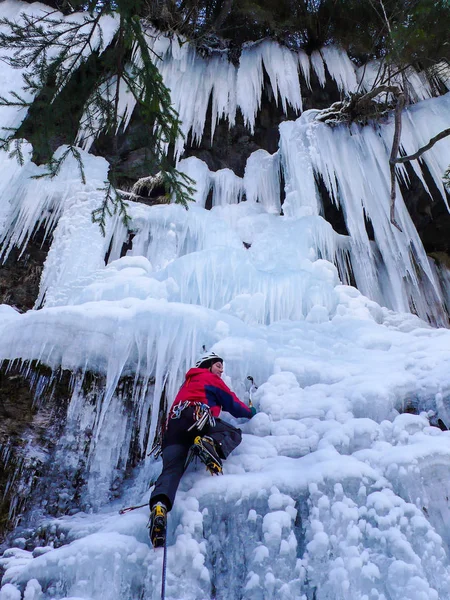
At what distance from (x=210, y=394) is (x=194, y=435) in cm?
35

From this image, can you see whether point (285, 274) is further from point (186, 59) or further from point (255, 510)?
point (186, 59)

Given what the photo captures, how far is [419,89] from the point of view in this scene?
8.34m

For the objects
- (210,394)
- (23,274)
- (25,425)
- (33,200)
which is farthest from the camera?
(23,274)

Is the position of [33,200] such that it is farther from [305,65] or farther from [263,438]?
[305,65]

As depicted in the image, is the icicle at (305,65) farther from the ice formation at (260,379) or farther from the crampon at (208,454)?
the crampon at (208,454)

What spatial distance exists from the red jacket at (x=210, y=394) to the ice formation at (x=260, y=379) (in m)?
0.19

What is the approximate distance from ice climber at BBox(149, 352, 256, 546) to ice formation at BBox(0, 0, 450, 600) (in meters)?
A: 0.13

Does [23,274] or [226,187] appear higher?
[226,187]

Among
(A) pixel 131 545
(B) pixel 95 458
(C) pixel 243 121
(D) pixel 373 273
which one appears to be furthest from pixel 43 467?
(C) pixel 243 121

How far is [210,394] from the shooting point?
10.9ft

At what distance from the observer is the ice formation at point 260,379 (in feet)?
8.53

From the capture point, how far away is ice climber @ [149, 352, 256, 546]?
266 cm

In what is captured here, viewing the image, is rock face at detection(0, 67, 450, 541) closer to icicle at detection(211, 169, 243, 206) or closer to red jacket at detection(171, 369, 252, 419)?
icicle at detection(211, 169, 243, 206)

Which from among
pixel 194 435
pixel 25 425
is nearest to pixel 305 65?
pixel 25 425
